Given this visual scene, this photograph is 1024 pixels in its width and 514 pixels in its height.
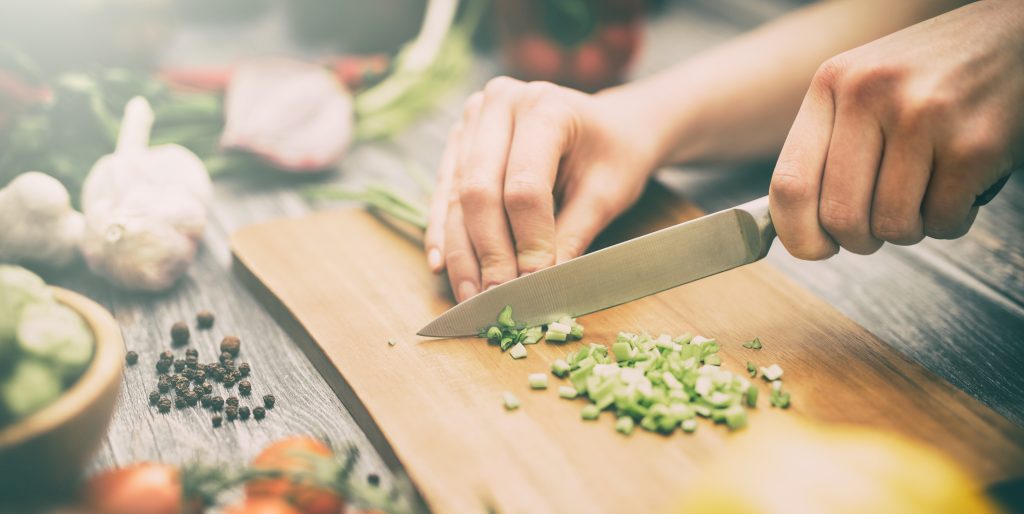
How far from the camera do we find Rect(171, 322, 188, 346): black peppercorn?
1.29 metres

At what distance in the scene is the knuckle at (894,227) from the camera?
3.75ft

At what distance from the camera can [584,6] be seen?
2.21 m

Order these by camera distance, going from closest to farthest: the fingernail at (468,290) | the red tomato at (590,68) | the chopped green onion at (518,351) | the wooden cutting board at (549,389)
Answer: the wooden cutting board at (549,389), the chopped green onion at (518,351), the fingernail at (468,290), the red tomato at (590,68)

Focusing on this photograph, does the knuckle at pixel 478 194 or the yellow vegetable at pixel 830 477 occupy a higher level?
the knuckle at pixel 478 194

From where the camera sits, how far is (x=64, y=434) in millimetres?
775

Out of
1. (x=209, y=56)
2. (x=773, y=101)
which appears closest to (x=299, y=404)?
(x=773, y=101)

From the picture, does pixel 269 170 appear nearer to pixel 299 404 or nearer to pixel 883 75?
pixel 299 404

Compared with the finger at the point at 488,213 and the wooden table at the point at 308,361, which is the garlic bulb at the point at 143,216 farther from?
the finger at the point at 488,213

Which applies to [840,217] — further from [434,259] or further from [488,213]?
[434,259]

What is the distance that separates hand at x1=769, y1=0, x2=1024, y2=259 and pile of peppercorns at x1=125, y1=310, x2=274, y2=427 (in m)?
0.80

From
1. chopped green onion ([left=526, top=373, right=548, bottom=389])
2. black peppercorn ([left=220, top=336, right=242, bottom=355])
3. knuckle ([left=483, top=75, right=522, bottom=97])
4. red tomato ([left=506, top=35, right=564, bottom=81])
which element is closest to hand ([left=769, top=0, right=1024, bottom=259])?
chopped green onion ([left=526, top=373, right=548, bottom=389])

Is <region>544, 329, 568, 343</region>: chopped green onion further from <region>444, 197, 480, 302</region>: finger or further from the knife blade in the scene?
<region>444, 197, 480, 302</region>: finger

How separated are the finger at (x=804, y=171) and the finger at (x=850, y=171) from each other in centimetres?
2

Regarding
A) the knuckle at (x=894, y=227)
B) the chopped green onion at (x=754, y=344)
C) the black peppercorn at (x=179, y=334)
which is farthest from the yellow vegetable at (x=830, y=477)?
the black peppercorn at (x=179, y=334)
